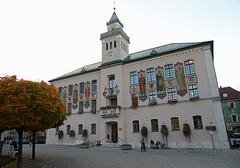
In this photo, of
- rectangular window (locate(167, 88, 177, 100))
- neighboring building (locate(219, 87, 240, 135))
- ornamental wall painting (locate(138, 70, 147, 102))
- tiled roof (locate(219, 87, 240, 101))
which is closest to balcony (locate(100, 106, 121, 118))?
ornamental wall painting (locate(138, 70, 147, 102))

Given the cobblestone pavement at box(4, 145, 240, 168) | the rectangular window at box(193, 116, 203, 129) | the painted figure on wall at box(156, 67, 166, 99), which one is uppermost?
the painted figure on wall at box(156, 67, 166, 99)

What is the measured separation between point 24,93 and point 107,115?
17491mm

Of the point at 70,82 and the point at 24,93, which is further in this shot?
the point at 70,82

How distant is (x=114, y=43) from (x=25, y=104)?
23.1 m

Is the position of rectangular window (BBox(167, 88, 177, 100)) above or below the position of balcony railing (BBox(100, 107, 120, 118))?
above

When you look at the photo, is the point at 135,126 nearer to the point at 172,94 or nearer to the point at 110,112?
the point at 110,112

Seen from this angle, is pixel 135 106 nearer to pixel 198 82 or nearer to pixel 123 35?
pixel 198 82

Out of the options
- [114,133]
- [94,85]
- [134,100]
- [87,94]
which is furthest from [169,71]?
[87,94]

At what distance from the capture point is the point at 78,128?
30984 millimetres

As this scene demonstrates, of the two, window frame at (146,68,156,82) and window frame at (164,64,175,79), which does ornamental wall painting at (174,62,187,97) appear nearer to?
window frame at (164,64,175,79)

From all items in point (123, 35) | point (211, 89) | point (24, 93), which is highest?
point (123, 35)

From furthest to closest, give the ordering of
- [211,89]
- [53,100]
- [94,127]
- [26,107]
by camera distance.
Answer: [94,127]
[211,89]
[53,100]
[26,107]

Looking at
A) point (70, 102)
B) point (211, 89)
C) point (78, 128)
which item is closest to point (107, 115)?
point (78, 128)

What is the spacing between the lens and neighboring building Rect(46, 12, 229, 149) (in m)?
21.8
